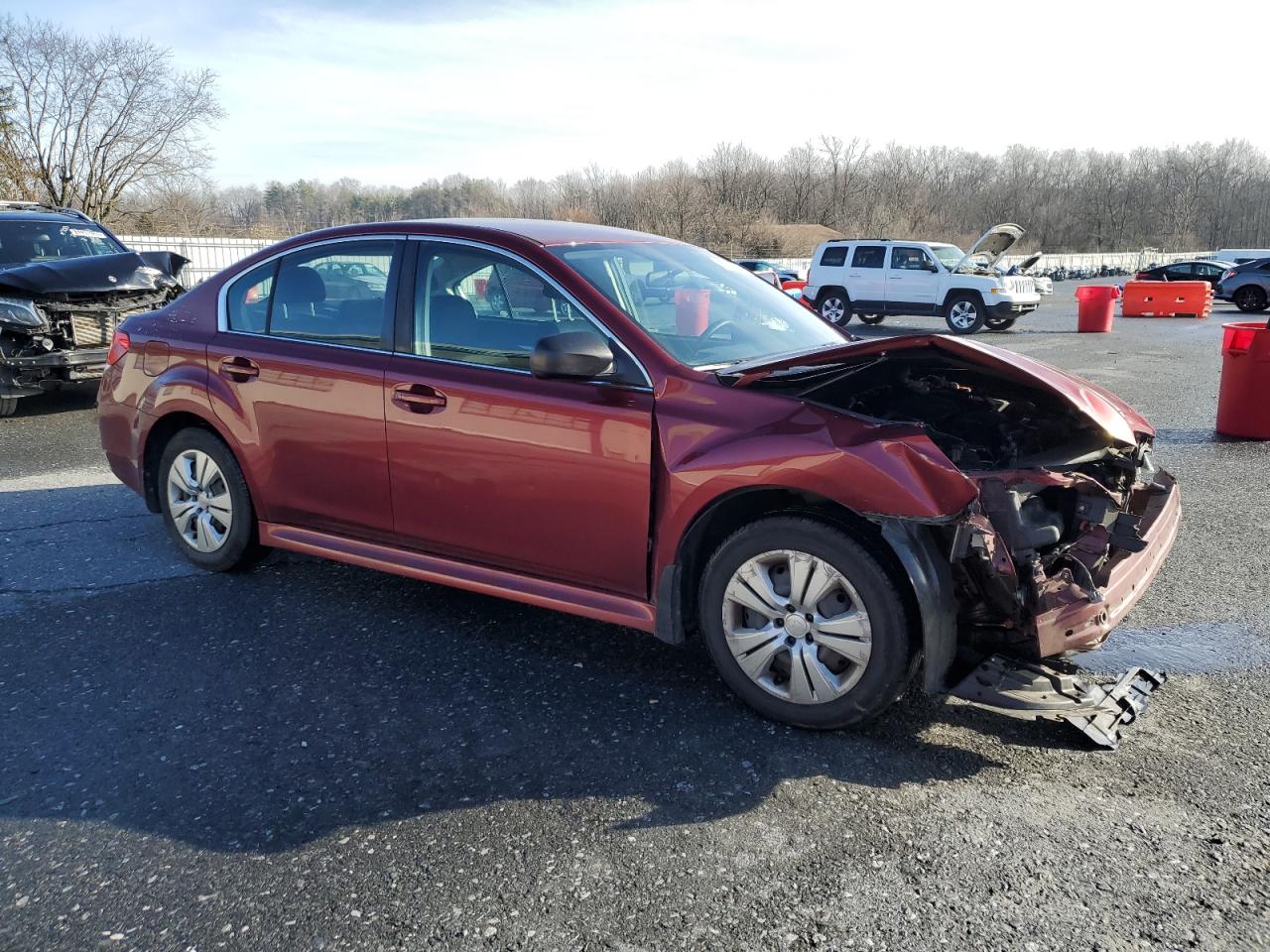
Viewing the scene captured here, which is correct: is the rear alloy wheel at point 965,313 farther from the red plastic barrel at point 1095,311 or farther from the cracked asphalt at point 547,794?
the cracked asphalt at point 547,794

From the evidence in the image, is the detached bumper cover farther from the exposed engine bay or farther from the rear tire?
the rear tire

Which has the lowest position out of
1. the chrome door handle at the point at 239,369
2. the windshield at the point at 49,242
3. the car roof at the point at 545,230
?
the chrome door handle at the point at 239,369

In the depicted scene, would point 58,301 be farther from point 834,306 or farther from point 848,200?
point 848,200

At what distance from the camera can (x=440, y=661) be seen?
4.08 m

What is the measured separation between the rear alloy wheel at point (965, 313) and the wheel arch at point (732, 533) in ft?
66.6

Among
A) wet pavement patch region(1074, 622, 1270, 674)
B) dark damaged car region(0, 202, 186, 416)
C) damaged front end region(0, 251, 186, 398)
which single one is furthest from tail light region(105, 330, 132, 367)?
wet pavement patch region(1074, 622, 1270, 674)

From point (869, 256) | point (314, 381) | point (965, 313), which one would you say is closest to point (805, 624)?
point (314, 381)

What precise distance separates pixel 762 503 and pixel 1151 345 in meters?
18.5

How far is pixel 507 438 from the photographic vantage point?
3.88 metres

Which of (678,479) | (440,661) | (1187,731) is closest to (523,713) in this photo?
(440,661)

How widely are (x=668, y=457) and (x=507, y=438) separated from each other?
69cm

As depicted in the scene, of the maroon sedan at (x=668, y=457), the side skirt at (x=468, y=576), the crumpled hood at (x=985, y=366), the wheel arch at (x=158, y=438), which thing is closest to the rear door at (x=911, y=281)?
the maroon sedan at (x=668, y=457)

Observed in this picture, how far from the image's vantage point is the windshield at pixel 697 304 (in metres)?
3.98

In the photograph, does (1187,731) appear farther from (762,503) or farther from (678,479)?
(678,479)
